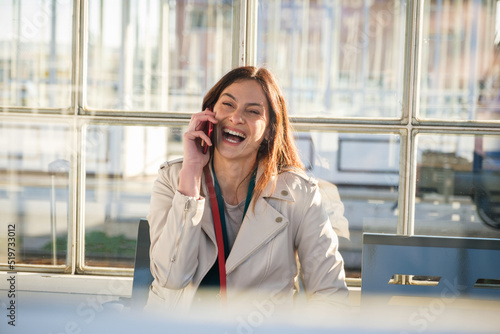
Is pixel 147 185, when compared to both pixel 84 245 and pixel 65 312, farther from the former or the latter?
pixel 65 312

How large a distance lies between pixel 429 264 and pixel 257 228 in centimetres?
56

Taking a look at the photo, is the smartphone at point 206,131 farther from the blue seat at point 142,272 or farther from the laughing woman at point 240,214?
the blue seat at point 142,272

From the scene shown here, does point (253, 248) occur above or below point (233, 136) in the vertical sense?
below

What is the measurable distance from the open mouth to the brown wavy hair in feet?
0.41

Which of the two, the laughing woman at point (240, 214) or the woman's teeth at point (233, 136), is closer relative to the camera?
the laughing woman at point (240, 214)

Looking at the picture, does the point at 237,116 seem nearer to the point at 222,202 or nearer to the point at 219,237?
the point at 222,202

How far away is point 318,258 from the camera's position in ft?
5.97

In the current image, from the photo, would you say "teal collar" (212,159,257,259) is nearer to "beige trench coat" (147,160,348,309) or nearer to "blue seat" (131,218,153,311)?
"beige trench coat" (147,160,348,309)

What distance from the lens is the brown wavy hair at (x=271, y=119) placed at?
199 cm

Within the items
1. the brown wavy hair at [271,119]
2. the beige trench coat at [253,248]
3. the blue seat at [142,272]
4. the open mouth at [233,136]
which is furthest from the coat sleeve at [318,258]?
the blue seat at [142,272]

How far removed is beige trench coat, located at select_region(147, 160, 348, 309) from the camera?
1754mm

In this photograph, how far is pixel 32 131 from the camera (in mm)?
2523

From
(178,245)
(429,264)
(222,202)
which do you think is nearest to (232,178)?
(222,202)

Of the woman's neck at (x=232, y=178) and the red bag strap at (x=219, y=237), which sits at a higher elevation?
the woman's neck at (x=232, y=178)
